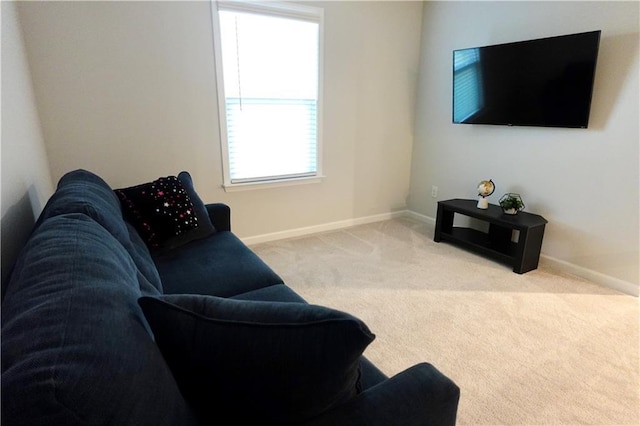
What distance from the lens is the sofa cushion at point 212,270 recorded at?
5.50ft

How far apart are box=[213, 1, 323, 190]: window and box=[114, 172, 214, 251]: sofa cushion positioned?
102 centimetres

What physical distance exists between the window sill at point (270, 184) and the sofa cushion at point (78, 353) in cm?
241

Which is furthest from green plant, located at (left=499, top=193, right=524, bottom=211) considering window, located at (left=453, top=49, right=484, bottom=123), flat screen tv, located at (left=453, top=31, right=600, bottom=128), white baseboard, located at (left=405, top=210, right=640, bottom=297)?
window, located at (left=453, top=49, right=484, bottom=123)

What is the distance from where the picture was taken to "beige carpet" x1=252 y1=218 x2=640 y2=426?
163 centimetres

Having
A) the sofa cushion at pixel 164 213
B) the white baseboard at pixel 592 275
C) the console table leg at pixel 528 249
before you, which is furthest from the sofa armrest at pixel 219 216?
the white baseboard at pixel 592 275

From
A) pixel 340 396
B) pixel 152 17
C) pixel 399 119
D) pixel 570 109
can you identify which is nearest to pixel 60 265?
pixel 340 396

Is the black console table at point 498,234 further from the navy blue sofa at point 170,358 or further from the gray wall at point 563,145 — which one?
the navy blue sofa at point 170,358

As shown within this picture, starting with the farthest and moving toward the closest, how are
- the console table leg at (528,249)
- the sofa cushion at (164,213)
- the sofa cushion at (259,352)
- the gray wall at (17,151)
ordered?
the console table leg at (528,249), the sofa cushion at (164,213), the gray wall at (17,151), the sofa cushion at (259,352)

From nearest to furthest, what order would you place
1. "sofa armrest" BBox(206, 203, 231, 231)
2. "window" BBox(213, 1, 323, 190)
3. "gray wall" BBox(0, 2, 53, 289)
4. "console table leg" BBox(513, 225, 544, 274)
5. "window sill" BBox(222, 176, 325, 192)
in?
"gray wall" BBox(0, 2, 53, 289)
"sofa armrest" BBox(206, 203, 231, 231)
"console table leg" BBox(513, 225, 544, 274)
"window" BBox(213, 1, 323, 190)
"window sill" BBox(222, 176, 325, 192)

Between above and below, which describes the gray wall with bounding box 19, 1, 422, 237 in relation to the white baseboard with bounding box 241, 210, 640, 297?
above

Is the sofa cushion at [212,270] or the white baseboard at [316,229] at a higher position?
the sofa cushion at [212,270]

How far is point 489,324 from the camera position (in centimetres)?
220

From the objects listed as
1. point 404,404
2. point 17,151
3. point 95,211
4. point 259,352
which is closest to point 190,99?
point 17,151

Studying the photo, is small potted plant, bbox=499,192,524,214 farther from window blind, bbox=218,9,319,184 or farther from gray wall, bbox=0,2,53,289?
gray wall, bbox=0,2,53,289
